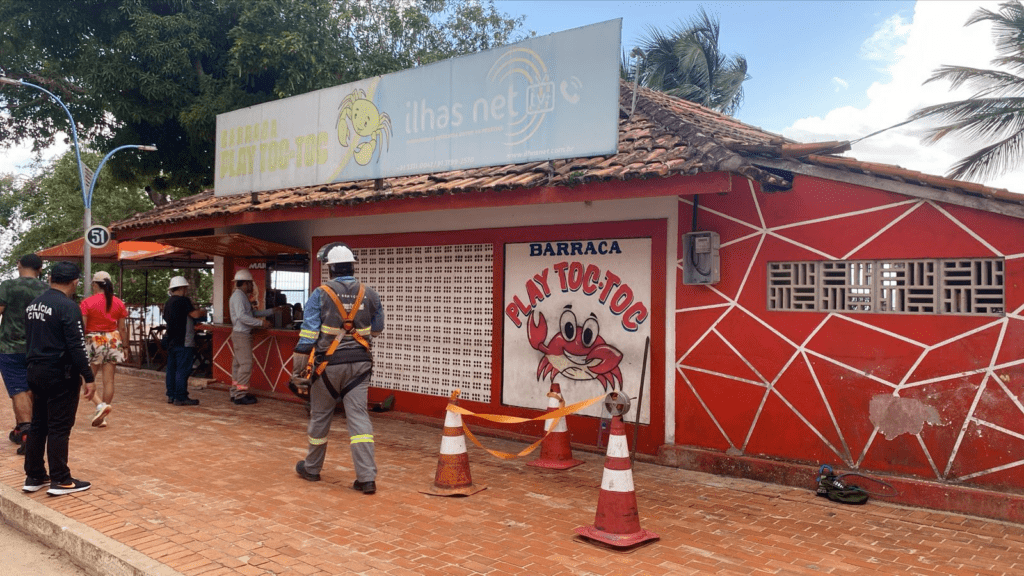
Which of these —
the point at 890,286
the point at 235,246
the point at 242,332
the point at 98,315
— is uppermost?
the point at 235,246

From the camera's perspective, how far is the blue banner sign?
682cm

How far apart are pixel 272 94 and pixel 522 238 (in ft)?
37.7

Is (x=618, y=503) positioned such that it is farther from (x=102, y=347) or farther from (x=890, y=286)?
(x=102, y=347)

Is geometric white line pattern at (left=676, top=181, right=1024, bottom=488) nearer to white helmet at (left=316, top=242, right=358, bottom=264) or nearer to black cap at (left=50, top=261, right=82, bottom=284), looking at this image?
white helmet at (left=316, top=242, right=358, bottom=264)

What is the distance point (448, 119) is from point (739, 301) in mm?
3555

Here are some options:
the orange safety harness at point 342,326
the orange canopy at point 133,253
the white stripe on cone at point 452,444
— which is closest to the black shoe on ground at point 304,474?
the orange safety harness at point 342,326

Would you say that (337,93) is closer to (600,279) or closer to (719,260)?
(600,279)

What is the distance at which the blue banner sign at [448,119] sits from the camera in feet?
22.4

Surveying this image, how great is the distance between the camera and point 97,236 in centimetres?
1545

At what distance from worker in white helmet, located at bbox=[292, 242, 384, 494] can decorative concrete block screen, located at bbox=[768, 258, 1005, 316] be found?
3.61 metres

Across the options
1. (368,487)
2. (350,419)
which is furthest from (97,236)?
(368,487)

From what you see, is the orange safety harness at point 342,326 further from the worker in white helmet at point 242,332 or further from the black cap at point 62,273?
the worker in white helmet at point 242,332

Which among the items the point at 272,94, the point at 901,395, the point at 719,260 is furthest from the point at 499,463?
the point at 272,94

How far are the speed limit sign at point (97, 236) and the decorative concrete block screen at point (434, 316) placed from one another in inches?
320
